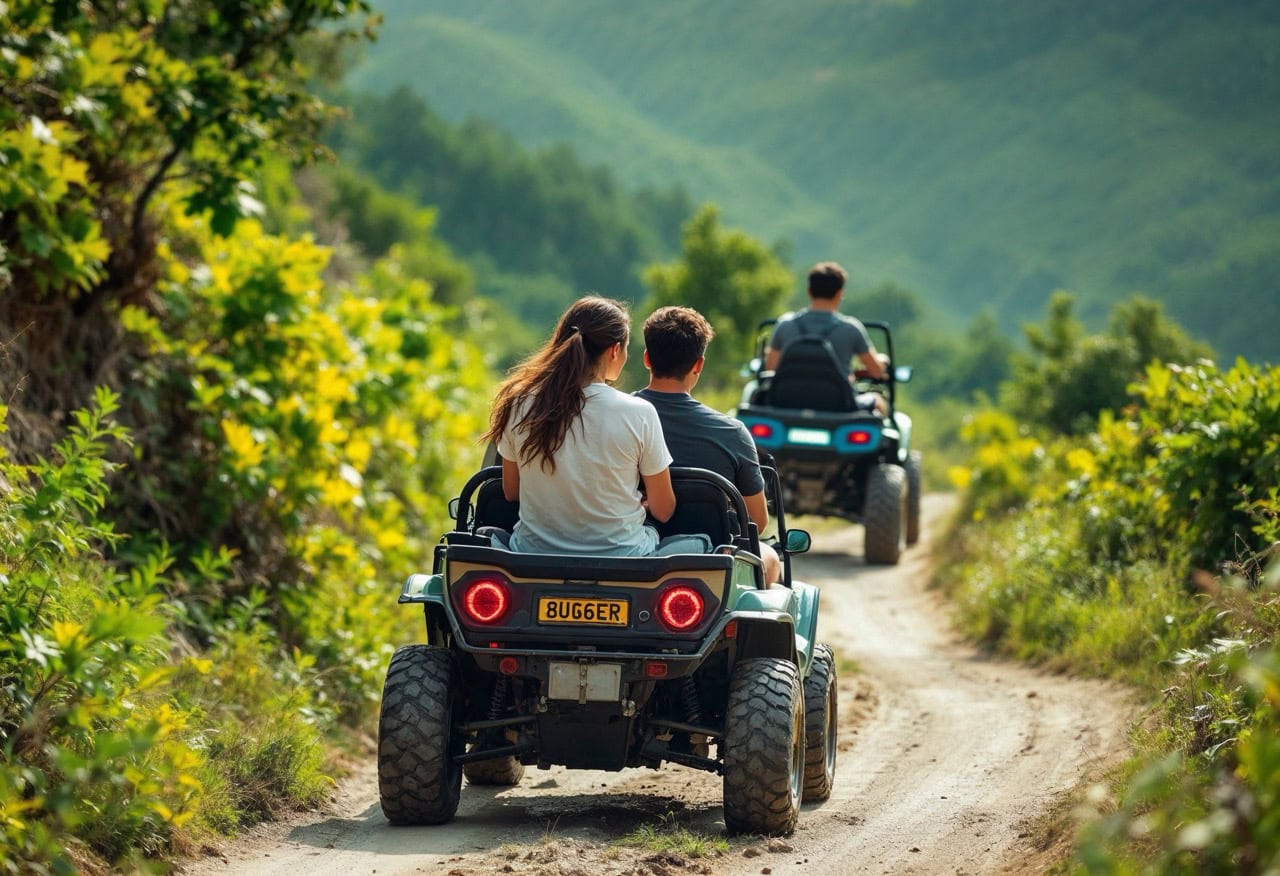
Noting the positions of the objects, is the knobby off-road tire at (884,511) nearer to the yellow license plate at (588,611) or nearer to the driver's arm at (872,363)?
the driver's arm at (872,363)

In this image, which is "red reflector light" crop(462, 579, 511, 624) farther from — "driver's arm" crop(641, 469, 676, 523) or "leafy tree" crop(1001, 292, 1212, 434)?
"leafy tree" crop(1001, 292, 1212, 434)

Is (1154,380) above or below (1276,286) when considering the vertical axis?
below

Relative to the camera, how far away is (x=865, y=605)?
42.7 ft

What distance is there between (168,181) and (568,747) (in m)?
5.05

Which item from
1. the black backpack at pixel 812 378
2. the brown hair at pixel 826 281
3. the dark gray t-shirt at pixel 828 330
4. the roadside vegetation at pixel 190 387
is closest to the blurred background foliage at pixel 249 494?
the roadside vegetation at pixel 190 387

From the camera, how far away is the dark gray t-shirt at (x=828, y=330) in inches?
529

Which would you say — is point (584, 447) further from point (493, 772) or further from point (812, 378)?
point (812, 378)

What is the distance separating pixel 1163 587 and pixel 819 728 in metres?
3.62

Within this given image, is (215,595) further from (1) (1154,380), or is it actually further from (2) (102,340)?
(1) (1154,380)

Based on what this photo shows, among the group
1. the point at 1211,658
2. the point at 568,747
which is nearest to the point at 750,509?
the point at 568,747

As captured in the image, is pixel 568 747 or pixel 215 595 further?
pixel 215 595

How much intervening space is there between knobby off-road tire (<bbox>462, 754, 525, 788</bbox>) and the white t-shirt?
1350 mm

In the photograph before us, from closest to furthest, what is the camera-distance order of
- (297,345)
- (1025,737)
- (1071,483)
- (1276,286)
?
(1025,737)
(297,345)
(1071,483)
(1276,286)

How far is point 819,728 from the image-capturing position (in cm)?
673
